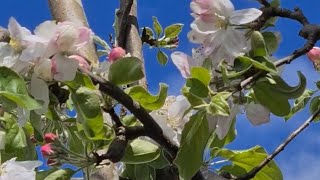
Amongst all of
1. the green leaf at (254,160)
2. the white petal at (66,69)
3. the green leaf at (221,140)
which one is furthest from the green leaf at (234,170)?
the white petal at (66,69)

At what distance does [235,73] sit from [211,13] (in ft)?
0.52

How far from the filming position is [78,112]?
3.39 feet

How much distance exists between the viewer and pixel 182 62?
3.59ft

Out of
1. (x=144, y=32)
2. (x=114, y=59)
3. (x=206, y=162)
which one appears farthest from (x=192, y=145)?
(x=144, y=32)

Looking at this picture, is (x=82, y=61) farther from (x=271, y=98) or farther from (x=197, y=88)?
(x=271, y=98)

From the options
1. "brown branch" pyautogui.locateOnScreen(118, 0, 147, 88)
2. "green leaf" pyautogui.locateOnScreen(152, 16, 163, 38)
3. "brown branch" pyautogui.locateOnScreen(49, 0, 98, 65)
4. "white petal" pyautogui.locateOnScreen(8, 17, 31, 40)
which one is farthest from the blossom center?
"green leaf" pyautogui.locateOnScreen(152, 16, 163, 38)

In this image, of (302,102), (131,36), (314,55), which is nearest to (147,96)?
(314,55)

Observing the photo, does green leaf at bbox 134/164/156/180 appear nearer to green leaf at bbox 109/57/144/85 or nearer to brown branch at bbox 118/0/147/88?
green leaf at bbox 109/57/144/85

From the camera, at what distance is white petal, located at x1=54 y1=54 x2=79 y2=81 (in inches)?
38.6

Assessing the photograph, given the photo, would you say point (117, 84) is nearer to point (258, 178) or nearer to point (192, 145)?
point (192, 145)

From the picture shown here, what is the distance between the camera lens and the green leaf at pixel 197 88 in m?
0.99

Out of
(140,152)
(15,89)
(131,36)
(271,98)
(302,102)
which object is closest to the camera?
(15,89)

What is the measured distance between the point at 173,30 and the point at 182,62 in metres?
0.96

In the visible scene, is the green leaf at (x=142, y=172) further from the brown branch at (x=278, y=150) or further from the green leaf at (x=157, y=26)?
the green leaf at (x=157, y=26)
